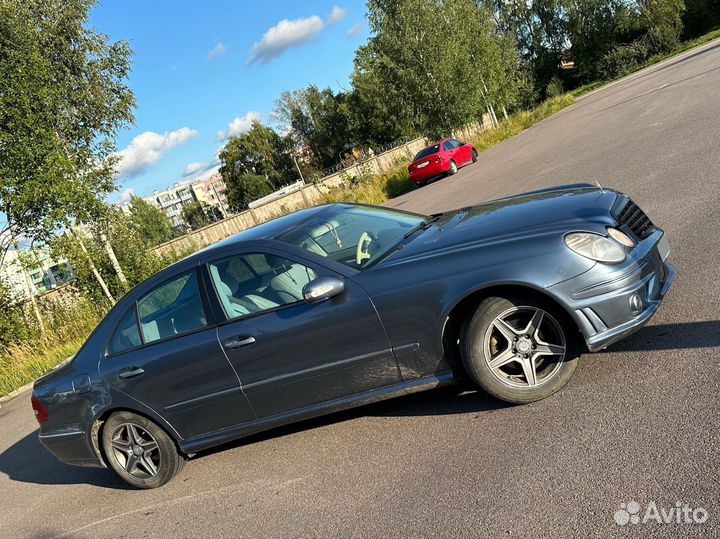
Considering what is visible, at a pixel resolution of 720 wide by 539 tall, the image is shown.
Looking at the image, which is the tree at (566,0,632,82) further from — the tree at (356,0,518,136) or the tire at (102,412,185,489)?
the tire at (102,412,185,489)

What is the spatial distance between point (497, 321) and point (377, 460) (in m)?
1.24

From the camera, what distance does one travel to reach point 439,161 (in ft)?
86.1

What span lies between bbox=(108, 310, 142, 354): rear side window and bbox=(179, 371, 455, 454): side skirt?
90 cm

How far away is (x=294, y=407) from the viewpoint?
444cm

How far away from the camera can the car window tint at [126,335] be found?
493cm

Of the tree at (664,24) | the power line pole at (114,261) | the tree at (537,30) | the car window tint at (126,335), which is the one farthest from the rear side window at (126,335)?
the tree at (537,30)

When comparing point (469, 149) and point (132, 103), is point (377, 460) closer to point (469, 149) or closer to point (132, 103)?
point (132, 103)

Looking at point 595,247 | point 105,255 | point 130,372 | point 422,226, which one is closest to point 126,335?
point 130,372

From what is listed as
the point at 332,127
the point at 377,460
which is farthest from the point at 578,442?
the point at 332,127

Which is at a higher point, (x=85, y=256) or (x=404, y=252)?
(x=85, y=256)

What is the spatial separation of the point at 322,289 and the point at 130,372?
190 cm

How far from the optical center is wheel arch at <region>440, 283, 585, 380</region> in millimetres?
3793

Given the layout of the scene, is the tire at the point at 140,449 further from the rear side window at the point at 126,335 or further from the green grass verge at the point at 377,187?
the green grass verge at the point at 377,187

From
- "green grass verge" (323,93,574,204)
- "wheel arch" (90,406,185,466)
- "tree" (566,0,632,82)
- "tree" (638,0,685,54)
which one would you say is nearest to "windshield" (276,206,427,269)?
"wheel arch" (90,406,185,466)
